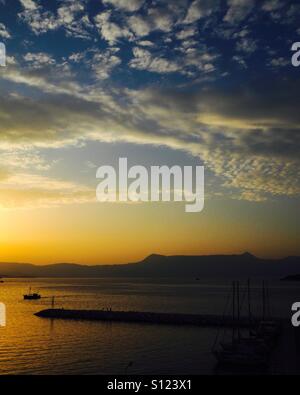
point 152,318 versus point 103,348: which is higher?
point 103,348

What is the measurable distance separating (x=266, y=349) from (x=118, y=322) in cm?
4203

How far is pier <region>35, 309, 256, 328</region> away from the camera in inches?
3093

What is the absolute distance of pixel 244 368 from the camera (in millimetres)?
44750

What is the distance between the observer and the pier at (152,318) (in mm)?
78562

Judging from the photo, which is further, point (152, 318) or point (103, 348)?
point (152, 318)

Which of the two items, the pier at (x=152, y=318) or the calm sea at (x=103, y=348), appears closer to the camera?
the calm sea at (x=103, y=348)

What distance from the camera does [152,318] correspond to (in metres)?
84.8

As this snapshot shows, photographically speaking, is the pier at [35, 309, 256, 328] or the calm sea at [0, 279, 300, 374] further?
the pier at [35, 309, 256, 328]
